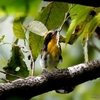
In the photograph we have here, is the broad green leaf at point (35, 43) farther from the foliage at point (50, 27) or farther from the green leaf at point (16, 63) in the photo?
the green leaf at point (16, 63)

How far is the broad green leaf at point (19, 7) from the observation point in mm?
190

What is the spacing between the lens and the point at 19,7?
19 centimetres

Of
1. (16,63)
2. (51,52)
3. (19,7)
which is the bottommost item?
(16,63)

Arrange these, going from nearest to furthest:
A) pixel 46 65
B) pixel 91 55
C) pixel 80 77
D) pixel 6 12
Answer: pixel 6 12 < pixel 80 77 < pixel 46 65 < pixel 91 55

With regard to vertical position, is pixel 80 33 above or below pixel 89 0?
below

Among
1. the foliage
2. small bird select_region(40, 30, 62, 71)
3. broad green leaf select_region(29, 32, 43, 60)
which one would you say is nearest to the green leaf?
the foliage

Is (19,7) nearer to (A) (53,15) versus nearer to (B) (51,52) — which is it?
(B) (51,52)

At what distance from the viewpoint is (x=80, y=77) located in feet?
1.92

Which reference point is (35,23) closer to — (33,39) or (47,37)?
(47,37)

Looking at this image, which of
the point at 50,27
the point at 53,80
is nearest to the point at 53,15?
the point at 50,27

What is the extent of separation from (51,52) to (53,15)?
0.24 m

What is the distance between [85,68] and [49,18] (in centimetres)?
40

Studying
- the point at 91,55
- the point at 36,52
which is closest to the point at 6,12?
the point at 36,52

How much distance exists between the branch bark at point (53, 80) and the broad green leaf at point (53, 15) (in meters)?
0.38
